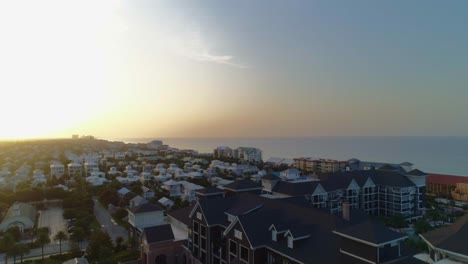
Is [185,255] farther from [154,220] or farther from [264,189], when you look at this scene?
[264,189]

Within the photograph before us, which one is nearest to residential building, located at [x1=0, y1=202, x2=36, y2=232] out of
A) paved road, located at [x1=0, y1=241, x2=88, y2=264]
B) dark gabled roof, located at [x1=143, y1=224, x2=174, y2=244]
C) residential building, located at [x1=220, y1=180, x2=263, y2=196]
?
paved road, located at [x1=0, y1=241, x2=88, y2=264]

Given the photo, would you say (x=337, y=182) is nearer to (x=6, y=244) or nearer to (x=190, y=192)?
(x=190, y=192)

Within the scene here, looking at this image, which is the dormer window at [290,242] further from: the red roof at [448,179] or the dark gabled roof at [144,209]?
the red roof at [448,179]

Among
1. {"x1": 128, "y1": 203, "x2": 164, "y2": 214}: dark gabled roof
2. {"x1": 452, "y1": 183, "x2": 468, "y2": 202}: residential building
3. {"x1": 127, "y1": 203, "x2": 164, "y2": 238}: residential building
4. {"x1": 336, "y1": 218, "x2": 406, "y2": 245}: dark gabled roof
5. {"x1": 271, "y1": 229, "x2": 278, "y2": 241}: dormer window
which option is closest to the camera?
{"x1": 336, "y1": 218, "x2": 406, "y2": 245}: dark gabled roof

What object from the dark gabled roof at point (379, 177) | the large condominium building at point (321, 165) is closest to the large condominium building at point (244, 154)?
the large condominium building at point (321, 165)

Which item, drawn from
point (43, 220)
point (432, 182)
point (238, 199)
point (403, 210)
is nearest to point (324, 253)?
point (238, 199)

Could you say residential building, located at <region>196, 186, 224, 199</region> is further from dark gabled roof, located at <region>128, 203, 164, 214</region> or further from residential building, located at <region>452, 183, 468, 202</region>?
residential building, located at <region>452, 183, 468, 202</region>

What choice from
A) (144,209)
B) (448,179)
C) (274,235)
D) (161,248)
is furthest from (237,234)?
(448,179)

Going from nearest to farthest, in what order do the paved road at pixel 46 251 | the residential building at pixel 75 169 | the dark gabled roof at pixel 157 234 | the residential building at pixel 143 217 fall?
the dark gabled roof at pixel 157 234 < the paved road at pixel 46 251 < the residential building at pixel 143 217 < the residential building at pixel 75 169
